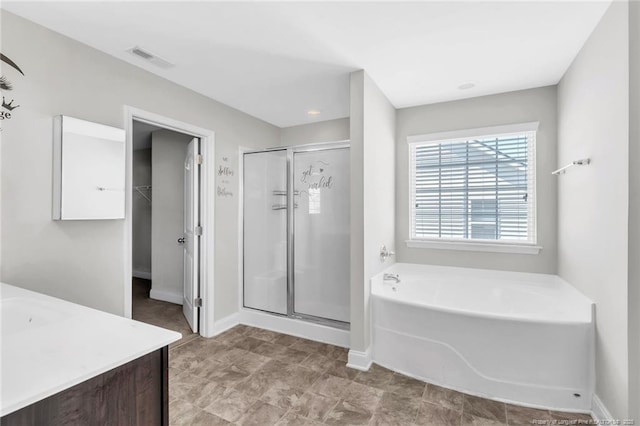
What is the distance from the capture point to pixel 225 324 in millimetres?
3291

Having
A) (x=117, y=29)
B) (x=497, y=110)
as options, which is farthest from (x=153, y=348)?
(x=497, y=110)

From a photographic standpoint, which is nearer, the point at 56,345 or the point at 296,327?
the point at 56,345

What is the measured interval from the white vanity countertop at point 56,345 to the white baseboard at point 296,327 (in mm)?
2126

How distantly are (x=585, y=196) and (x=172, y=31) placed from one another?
2986 mm

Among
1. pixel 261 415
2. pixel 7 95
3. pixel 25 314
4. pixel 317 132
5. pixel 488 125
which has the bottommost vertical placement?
pixel 261 415

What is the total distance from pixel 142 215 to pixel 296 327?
4.02 metres

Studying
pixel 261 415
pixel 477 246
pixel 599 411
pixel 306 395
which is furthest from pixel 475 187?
pixel 261 415

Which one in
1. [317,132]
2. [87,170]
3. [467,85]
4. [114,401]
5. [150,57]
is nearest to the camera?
[114,401]

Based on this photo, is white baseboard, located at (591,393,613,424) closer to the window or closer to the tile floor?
the tile floor

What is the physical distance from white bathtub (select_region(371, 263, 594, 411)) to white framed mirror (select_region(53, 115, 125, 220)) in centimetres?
211

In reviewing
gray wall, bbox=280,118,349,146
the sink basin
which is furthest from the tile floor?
gray wall, bbox=280,118,349,146

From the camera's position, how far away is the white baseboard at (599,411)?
1.77 m

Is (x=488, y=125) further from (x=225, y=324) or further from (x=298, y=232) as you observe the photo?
(x=225, y=324)

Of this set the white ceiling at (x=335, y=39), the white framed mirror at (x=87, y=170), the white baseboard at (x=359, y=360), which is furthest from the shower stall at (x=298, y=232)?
the white framed mirror at (x=87, y=170)
